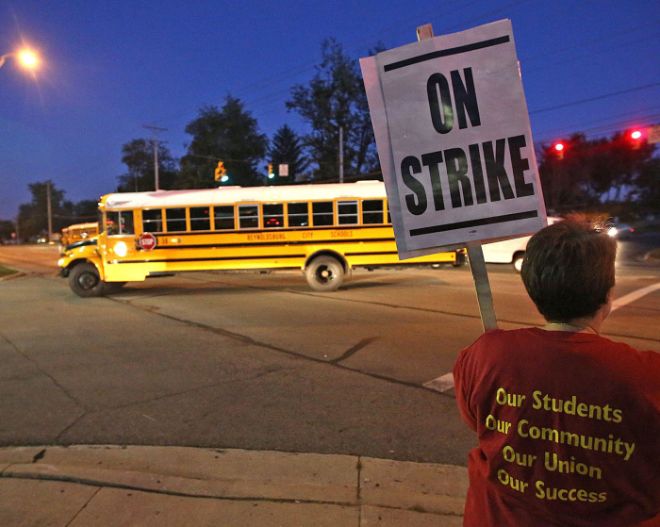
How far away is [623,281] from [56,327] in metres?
13.4

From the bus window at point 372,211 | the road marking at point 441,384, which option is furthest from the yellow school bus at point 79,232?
the road marking at point 441,384

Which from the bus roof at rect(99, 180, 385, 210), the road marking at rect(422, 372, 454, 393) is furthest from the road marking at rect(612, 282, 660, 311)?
the bus roof at rect(99, 180, 385, 210)

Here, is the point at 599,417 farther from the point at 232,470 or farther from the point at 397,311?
the point at 397,311

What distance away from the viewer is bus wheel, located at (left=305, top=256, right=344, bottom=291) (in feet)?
44.2

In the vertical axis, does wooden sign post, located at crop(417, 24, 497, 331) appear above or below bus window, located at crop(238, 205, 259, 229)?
below

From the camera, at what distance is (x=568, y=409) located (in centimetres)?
129

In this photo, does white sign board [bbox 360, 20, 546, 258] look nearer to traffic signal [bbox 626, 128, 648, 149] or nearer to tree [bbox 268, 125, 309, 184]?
traffic signal [bbox 626, 128, 648, 149]

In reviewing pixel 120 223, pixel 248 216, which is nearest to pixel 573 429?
pixel 248 216

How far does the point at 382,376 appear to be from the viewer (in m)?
5.82

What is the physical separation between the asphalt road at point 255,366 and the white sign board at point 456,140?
2.36 m

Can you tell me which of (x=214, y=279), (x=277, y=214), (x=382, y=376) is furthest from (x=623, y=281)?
(x=214, y=279)

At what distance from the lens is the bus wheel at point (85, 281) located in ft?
44.1

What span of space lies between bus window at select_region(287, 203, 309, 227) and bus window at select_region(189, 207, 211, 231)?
2.19m

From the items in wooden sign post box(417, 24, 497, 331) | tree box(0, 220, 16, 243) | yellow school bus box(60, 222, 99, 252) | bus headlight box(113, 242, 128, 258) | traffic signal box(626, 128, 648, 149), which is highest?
tree box(0, 220, 16, 243)
